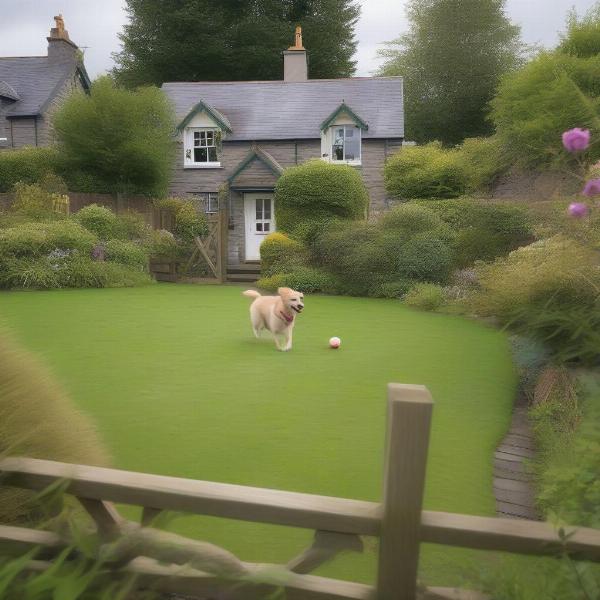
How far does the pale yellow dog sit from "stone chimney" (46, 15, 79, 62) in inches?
966

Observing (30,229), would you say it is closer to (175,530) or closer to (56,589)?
(175,530)

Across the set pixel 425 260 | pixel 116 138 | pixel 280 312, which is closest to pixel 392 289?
pixel 425 260

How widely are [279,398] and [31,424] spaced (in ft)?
10.5

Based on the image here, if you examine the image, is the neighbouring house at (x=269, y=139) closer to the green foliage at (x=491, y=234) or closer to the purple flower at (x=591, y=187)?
the green foliage at (x=491, y=234)

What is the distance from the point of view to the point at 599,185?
9.76ft

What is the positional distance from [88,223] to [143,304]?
681 cm

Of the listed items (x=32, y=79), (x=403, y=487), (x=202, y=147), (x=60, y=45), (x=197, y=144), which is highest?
(x=60, y=45)

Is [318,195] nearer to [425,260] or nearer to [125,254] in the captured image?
[425,260]

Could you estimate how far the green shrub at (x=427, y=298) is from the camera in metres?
12.0

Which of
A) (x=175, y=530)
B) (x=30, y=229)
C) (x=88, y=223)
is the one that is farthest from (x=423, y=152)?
(x=175, y=530)

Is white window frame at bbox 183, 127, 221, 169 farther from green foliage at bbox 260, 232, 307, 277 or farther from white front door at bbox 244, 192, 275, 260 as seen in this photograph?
green foliage at bbox 260, 232, 307, 277

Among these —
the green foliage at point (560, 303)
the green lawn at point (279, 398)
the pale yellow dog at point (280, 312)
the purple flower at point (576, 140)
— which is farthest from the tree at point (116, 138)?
the purple flower at point (576, 140)

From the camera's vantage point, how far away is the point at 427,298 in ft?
39.3

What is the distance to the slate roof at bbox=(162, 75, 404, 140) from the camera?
74.8ft
